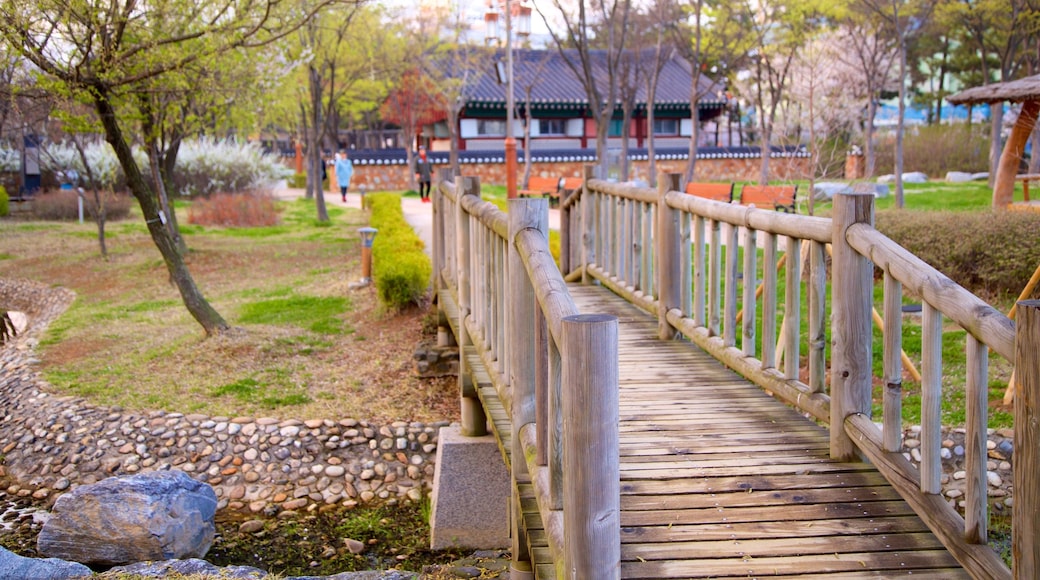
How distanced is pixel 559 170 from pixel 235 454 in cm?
2829

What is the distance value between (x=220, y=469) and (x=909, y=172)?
2970 centimetres

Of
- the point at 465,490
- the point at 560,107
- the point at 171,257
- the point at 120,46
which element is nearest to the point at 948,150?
the point at 560,107

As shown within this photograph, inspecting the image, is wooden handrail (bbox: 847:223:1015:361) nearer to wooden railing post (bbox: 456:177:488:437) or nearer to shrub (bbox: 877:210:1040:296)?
wooden railing post (bbox: 456:177:488:437)

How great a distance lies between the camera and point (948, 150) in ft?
104

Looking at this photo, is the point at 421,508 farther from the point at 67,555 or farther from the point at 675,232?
the point at 675,232

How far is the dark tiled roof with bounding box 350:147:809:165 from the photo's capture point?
33344 millimetres

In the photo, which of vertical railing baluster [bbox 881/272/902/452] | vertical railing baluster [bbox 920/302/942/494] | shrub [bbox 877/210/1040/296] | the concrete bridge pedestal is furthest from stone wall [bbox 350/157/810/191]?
vertical railing baluster [bbox 920/302/942/494]

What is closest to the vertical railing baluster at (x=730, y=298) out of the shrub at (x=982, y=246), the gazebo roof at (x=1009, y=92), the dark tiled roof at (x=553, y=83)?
the shrub at (x=982, y=246)

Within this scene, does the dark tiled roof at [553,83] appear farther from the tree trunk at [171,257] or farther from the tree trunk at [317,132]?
the tree trunk at [171,257]

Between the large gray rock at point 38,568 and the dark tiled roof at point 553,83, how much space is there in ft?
95.0

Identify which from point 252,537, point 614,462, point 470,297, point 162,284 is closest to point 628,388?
point 470,297

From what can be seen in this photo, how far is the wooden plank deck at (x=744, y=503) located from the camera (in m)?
3.07

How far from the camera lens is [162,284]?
13.3 metres

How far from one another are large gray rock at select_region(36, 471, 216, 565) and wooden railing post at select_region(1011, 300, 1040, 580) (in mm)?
4836
